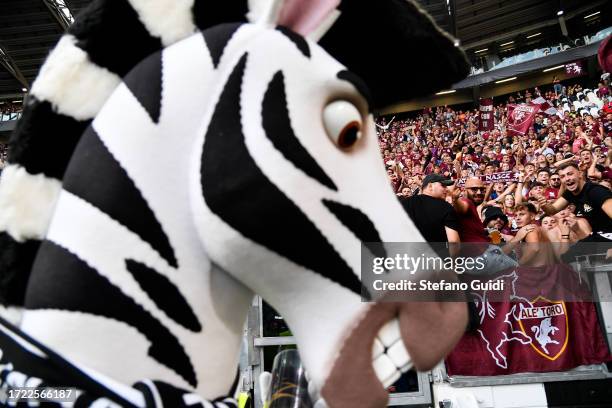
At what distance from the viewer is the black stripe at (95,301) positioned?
2.25 ft

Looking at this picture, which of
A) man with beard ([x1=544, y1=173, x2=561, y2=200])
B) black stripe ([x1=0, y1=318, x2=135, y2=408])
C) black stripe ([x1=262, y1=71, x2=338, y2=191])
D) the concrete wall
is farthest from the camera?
the concrete wall

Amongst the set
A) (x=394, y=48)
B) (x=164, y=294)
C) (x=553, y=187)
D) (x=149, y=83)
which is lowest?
(x=164, y=294)

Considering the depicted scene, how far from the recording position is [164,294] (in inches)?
28.3

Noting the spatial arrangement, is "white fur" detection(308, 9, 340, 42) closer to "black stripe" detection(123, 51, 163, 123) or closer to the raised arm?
"black stripe" detection(123, 51, 163, 123)

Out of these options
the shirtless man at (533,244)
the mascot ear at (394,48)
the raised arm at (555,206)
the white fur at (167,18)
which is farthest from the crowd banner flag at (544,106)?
the white fur at (167,18)

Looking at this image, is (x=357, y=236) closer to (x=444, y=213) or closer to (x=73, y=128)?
(x=73, y=128)

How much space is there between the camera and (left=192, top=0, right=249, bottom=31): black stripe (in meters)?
0.90

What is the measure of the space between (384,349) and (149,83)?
22.3 inches

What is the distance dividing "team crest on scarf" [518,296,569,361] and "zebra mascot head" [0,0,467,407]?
9.42ft

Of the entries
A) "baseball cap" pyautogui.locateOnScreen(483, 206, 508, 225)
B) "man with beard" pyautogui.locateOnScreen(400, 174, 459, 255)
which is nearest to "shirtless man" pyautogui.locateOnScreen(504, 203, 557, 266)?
"baseball cap" pyautogui.locateOnScreen(483, 206, 508, 225)

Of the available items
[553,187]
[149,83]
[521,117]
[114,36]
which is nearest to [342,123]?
[149,83]

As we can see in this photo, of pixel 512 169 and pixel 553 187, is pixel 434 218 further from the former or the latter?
pixel 512 169

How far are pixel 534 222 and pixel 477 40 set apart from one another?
15.2m

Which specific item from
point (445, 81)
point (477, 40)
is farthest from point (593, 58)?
point (445, 81)
